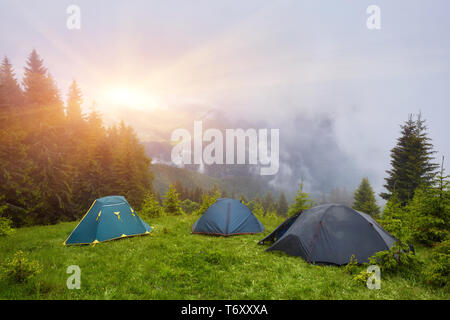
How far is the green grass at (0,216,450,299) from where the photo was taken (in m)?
5.30

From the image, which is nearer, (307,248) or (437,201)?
(307,248)

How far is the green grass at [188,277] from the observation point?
17.4ft

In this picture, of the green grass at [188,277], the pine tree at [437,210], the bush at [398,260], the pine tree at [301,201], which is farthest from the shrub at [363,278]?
the pine tree at [301,201]

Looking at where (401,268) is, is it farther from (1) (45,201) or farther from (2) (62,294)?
(1) (45,201)

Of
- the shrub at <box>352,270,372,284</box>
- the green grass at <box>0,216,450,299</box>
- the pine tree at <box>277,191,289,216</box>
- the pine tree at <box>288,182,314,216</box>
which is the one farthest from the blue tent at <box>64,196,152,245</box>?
the pine tree at <box>277,191,289,216</box>

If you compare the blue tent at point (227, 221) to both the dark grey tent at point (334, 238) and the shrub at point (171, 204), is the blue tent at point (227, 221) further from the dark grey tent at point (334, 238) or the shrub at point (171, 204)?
the shrub at point (171, 204)

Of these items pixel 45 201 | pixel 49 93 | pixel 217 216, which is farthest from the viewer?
pixel 49 93

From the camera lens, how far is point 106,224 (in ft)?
33.2

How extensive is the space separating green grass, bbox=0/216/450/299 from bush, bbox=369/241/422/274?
314 millimetres
